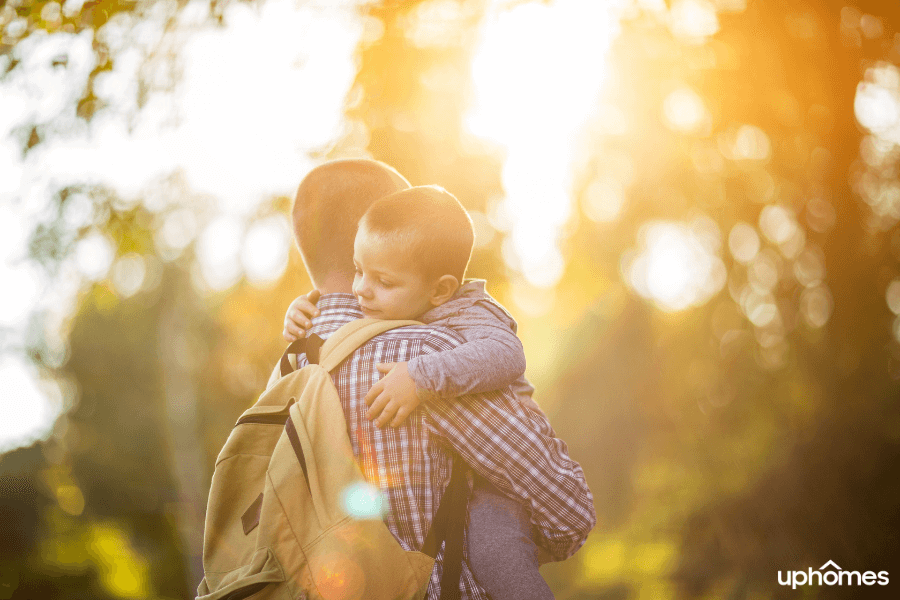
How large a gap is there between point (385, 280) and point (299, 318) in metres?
0.34

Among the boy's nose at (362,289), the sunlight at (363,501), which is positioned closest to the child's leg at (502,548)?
the sunlight at (363,501)

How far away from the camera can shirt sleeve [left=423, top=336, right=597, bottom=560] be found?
1.66 meters

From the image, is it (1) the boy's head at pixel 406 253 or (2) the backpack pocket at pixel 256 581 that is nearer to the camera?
(2) the backpack pocket at pixel 256 581

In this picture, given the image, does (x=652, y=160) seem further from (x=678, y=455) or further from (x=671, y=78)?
(x=678, y=455)

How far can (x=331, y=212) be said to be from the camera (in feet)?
6.97

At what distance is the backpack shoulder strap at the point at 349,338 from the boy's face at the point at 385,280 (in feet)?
0.35

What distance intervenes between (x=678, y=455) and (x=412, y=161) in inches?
304

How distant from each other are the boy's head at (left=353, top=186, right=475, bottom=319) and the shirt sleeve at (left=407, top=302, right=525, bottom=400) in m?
0.17

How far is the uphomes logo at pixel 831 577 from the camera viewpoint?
8211mm

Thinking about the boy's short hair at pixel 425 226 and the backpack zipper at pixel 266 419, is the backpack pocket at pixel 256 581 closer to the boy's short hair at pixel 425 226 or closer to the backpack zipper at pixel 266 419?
the backpack zipper at pixel 266 419

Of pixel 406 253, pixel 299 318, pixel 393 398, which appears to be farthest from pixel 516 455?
pixel 299 318

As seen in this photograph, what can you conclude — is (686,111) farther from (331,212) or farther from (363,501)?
(363,501)

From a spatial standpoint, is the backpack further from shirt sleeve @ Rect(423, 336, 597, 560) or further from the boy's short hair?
the boy's short hair

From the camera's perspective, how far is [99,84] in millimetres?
4262
